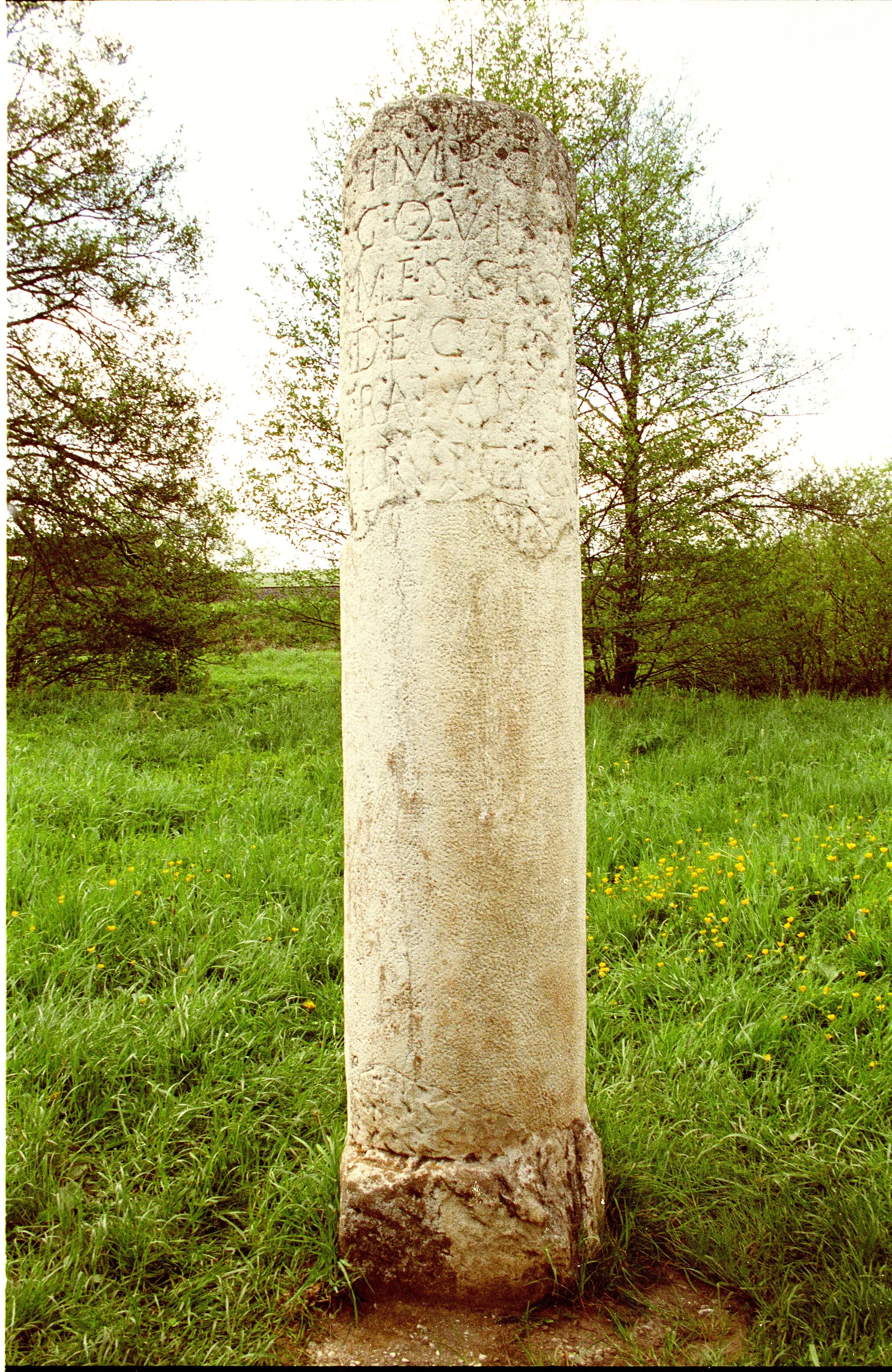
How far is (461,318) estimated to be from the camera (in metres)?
2.01

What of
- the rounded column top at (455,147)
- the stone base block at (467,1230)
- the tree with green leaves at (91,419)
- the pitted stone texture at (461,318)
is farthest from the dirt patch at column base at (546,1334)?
the tree with green leaves at (91,419)

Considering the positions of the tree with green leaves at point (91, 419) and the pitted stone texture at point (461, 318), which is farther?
the tree with green leaves at point (91, 419)

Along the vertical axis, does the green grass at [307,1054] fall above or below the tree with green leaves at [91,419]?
below

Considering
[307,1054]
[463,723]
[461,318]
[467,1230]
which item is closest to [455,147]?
[461,318]

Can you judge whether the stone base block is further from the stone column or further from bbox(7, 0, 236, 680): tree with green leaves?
bbox(7, 0, 236, 680): tree with green leaves

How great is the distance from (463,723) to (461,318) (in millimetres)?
953

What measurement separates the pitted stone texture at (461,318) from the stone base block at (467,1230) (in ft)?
4.97

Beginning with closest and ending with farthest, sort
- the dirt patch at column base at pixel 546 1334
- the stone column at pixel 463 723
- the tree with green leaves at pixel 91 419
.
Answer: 1. the dirt patch at column base at pixel 546 1334
2. the stone column at pixel 463 723
3. the tree with green leaves at pixel 91 419

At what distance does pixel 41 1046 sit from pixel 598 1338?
1899mm

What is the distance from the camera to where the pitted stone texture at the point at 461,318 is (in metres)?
2.01

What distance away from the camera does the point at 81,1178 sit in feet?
7.93

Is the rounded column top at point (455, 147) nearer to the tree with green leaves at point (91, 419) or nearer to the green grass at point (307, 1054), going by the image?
the green grass at point (307, 1054)

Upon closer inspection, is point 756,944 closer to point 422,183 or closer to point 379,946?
point 379,946

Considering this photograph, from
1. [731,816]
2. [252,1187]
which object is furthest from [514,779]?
[731,816]
